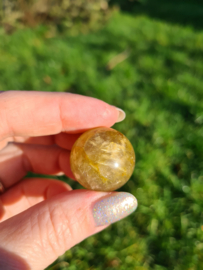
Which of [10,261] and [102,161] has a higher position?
[102,161]

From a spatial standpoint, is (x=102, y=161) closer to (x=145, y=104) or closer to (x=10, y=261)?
(x=10, y=261)

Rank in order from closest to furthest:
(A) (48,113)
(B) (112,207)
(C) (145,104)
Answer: (B) (112,207), (A) (48,113), (C) (145,104)

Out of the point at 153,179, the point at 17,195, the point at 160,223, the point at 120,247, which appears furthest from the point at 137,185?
the point at 17,195

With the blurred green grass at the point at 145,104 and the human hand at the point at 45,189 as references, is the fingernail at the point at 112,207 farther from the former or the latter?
the blurred green grass at the point at 145,104

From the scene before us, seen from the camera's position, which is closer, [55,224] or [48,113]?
[55,224]

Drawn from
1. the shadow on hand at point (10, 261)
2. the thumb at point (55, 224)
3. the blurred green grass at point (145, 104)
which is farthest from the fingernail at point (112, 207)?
the blurred green grass at point (145, 104)

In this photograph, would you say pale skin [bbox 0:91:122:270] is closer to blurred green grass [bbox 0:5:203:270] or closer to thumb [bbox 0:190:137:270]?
thumb [bbox 0:190:137:270]

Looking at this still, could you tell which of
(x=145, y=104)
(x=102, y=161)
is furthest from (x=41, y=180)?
(x=145, y=104)
